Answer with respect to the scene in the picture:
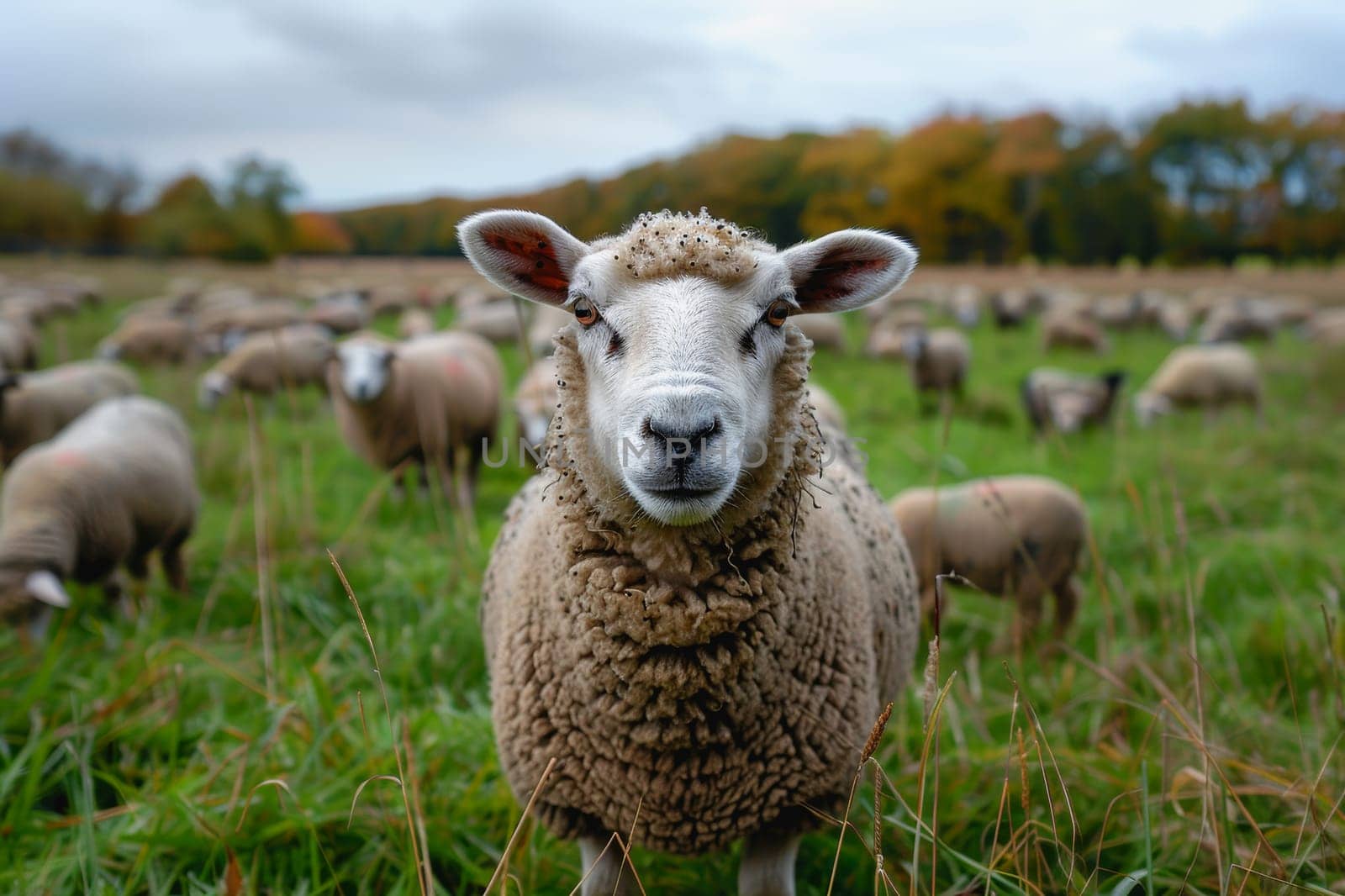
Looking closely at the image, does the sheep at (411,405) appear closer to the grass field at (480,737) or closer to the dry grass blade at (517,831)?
the grass field at (480,737)

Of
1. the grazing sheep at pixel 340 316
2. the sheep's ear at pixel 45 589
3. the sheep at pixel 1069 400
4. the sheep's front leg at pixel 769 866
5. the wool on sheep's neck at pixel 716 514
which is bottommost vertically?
the sheep at pixel 1069 400

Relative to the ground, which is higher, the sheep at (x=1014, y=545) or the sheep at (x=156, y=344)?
the sheep at (x=156, y=344)

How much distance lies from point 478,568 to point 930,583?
7.88 feet

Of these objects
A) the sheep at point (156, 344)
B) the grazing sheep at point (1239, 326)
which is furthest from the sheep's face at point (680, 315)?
the grazing sheep at point (1239, 326)

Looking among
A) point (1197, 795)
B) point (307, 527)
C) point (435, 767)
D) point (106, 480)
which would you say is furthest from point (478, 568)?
point (1197, 795)

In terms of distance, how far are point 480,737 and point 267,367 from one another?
29.4ft

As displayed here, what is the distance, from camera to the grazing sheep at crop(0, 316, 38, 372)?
975 centimetres

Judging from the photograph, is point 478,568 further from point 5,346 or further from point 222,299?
point 222,299

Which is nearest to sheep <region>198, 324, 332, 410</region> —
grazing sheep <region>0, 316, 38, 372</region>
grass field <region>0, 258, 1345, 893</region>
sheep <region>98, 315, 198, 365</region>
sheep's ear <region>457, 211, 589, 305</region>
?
sheep <region>98, 315, 198, 365</region>

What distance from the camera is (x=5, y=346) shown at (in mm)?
9773

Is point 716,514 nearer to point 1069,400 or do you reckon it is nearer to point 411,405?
point 411,405

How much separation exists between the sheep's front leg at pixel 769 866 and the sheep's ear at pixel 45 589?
3369 mm

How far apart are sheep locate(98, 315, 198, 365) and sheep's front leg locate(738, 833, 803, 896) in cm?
1282

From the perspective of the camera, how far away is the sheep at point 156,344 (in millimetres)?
11984
